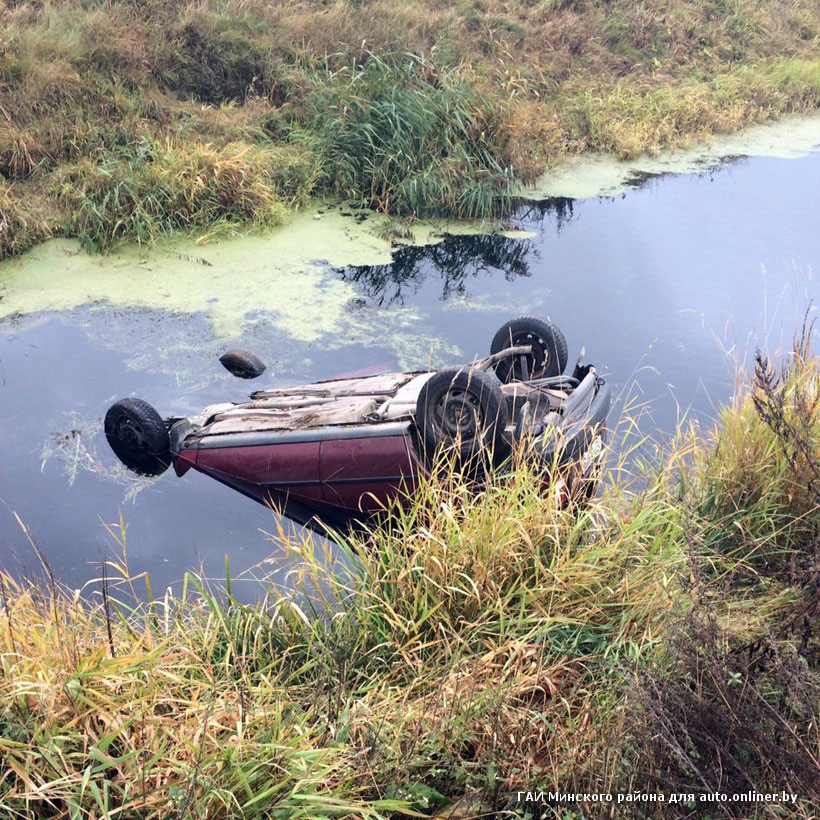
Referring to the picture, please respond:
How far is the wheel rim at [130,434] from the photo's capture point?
239 inches

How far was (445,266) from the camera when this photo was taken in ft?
29.8

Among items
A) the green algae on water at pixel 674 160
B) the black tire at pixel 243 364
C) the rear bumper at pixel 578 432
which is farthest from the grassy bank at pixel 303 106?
the rear bumper at pixel 578 432

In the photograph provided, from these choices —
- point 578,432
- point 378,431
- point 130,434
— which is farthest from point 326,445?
point 130,434

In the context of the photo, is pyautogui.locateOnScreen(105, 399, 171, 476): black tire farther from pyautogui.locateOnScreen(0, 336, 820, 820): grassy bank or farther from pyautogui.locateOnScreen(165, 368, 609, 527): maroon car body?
pyautogui.locateOnScreen(0, 336, 820, 820): grassy bank

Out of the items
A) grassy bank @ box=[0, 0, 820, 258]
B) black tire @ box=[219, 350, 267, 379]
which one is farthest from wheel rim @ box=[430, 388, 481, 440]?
grassy bank @ box=[0, 0, 820, 258]

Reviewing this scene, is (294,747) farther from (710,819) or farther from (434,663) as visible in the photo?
(710,819)

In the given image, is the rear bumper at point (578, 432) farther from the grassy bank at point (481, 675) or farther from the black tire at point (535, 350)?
the black tire at point (535, 350)

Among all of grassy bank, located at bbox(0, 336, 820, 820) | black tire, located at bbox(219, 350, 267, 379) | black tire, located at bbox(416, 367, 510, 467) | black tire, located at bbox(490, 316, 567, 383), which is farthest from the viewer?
black tire, located at bbox(219, 350, 267, 379)

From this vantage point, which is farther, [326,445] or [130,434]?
[130,434]

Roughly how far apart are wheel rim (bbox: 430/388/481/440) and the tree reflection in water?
3489 millimetres

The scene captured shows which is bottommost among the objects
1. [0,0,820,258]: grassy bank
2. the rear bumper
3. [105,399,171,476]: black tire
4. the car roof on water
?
[105,399,171,476]: black tire

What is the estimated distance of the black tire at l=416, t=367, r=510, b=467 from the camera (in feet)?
15.6

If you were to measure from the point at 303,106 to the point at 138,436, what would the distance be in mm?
6437

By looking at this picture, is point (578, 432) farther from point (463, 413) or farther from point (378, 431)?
point (378, 431)
